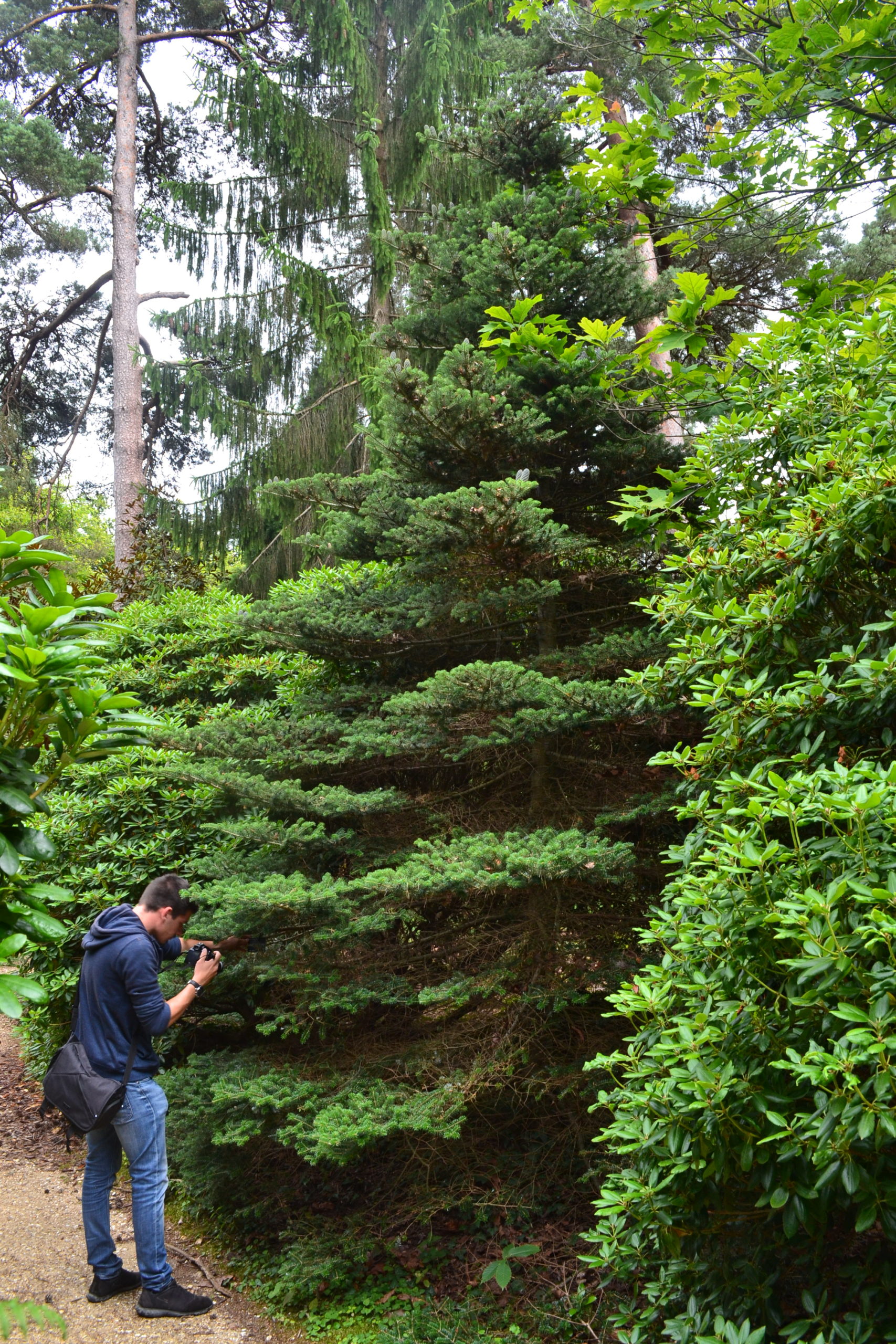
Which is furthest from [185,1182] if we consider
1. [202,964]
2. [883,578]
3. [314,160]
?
[314,160]

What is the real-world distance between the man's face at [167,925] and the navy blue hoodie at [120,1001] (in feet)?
0.46

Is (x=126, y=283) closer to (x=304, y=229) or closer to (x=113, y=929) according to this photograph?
(x=304, y=229)

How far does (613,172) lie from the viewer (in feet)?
13.8

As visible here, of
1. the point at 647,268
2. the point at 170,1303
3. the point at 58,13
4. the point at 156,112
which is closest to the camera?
the point at 170,1303

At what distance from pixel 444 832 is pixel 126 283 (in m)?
12.3

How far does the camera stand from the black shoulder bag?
348 centimetres

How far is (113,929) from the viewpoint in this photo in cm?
367

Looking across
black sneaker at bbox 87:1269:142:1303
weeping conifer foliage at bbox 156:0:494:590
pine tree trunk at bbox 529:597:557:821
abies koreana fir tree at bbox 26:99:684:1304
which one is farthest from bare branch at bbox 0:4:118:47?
black sneaker at bbox 87:1269:142:1303

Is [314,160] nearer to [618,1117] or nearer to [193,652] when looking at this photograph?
[193,652]

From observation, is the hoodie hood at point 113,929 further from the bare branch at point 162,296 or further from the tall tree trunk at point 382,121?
the bare branch at point 162,296

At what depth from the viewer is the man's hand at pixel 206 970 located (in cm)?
407

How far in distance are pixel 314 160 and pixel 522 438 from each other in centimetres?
746

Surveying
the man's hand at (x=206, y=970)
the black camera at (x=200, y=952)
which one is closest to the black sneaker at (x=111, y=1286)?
the man's hand at (x=206, y=970)

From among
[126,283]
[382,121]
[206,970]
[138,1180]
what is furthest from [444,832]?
[126,283]
